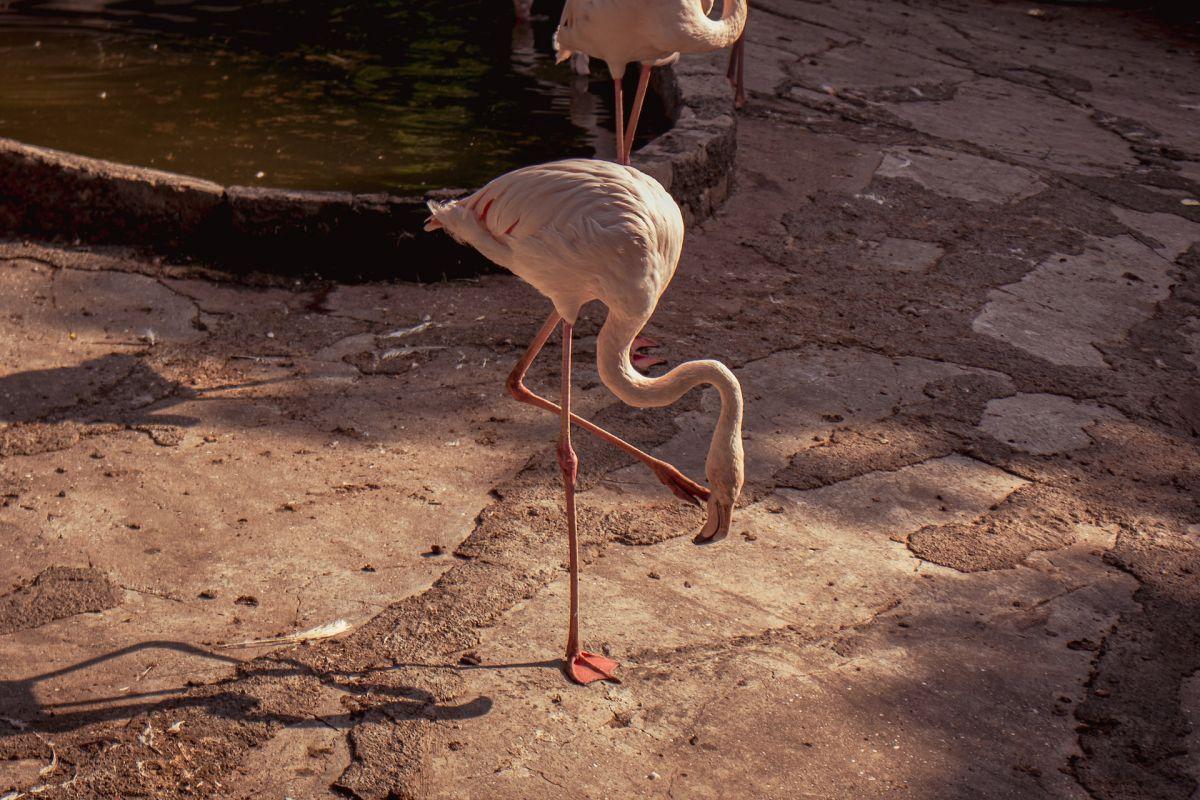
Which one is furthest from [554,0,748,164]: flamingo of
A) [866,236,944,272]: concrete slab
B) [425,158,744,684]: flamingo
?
[425,158,744,684]: flamingo

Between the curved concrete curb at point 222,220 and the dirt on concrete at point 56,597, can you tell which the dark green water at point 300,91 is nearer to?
the curved concrete curb at point 222,220

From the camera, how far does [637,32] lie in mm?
Answer: 4301

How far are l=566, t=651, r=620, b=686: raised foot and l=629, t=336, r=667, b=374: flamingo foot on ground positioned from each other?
156 centimetres

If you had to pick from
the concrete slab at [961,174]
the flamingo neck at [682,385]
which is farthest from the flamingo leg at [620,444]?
the concrete slab at [961,174]

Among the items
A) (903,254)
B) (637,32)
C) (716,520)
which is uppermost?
(637,32)

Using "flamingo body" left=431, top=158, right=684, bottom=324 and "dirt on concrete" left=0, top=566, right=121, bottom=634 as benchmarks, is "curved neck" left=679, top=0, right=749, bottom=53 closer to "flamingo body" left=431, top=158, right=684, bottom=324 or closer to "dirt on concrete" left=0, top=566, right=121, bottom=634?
"flamingo body" left=431, top=158, right=684, bottom=324

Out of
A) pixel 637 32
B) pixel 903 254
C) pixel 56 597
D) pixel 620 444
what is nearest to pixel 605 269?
pixel 620 444

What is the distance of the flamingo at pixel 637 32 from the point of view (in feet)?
13.9

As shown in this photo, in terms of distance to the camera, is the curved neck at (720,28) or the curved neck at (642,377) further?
the curved neck at (720,28)

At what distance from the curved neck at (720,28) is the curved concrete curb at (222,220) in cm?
109

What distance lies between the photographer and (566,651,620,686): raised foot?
261 cm

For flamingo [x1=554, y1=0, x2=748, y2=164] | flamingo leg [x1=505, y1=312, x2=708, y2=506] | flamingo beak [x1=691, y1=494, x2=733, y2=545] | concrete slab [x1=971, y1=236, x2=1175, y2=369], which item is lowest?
concrete slab [x1=971, y1=236, x2=1175, y2=369]

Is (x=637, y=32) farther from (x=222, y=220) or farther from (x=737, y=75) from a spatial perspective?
(x=737, y=75)

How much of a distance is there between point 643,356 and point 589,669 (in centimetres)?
172
